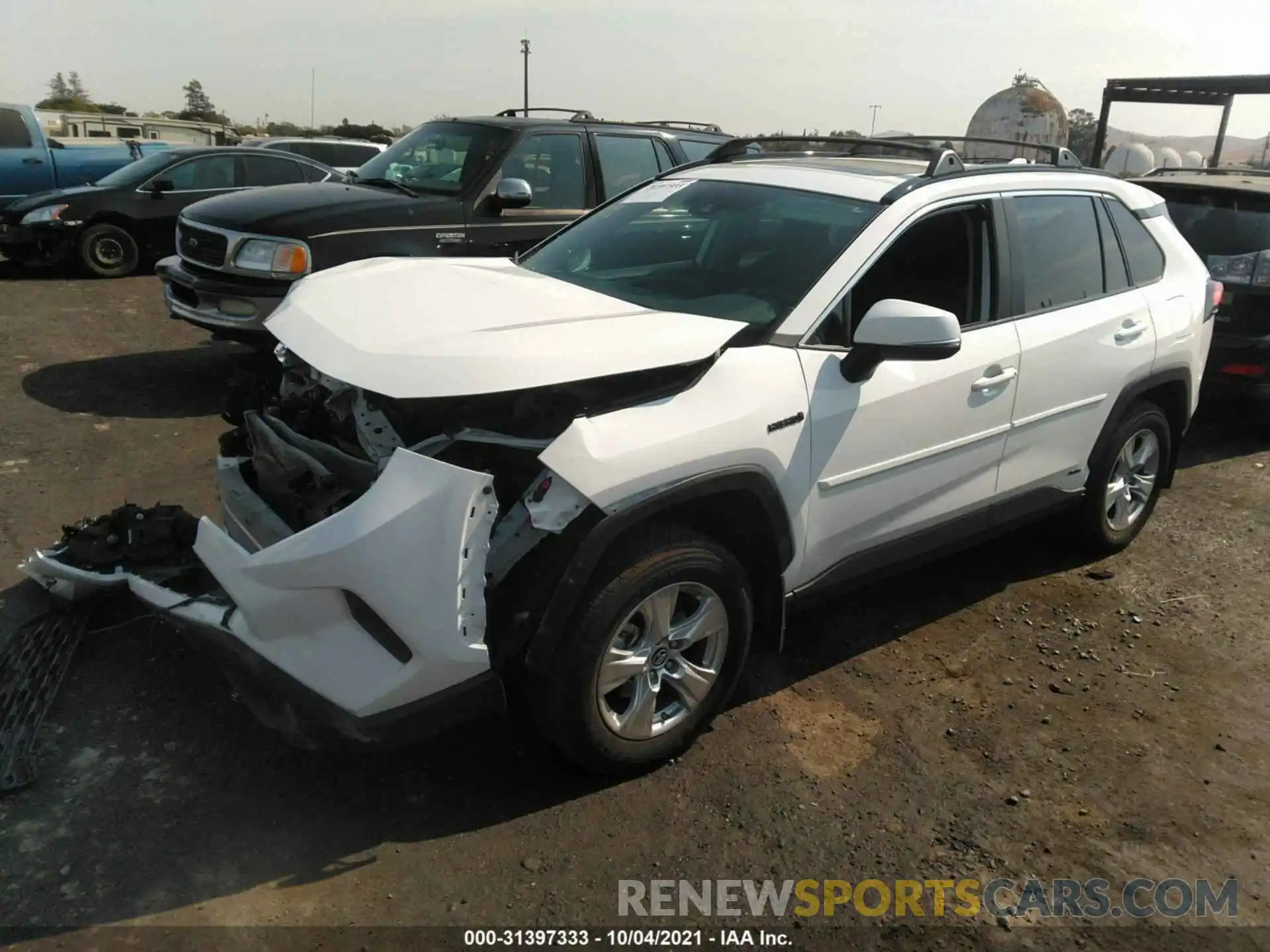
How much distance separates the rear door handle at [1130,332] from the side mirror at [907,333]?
64.2 inches

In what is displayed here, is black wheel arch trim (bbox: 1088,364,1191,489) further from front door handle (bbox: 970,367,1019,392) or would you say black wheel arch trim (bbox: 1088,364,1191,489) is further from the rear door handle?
front door handle (bbox: 970,367,1019,392)

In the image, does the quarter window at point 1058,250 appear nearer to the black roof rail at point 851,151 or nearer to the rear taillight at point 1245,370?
the black roof rail at point 851,151

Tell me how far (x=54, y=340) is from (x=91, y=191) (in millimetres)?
3234

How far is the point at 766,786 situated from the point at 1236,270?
556 centimetres

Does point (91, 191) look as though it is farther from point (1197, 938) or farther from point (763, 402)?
point (1197, 938)

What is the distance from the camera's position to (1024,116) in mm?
27656

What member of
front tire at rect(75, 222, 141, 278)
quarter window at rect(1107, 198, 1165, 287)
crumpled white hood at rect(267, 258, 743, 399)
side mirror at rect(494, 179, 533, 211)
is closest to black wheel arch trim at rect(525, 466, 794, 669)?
crumpled white hood at rect(267, 258, 743, 399)

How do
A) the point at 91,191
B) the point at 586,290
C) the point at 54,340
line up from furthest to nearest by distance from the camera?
1. the point at 91,191
2. the point at 54,340
3. the point at 586,290

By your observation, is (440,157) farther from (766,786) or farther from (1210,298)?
(766,786)

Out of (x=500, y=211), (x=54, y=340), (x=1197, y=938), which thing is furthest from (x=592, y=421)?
(x=54, y=340)

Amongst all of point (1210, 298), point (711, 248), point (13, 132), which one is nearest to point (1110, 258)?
point (1210, 298)

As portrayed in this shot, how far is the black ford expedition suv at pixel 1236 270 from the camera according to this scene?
20.7ft

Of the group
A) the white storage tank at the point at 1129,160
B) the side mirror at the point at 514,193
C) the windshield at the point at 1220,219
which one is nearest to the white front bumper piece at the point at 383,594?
the side mirror at the point at 514,193

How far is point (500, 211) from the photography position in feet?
21.1
